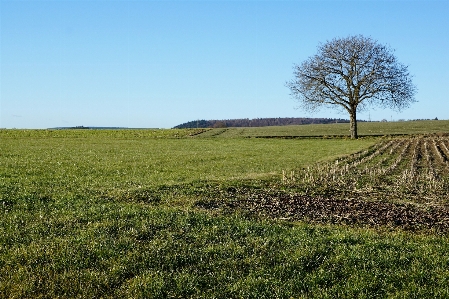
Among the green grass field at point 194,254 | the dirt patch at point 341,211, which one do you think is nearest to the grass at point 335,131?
the dirt patch at point 341,211

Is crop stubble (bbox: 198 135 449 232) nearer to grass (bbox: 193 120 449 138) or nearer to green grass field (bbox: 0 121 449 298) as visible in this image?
green grass field (bbox: 0 121 449 298)

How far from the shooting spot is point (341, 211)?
42.0ft

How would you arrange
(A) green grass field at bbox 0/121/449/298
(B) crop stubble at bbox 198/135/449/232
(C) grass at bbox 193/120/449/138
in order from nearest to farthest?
1. (A) green grass field at bbox 0/121/449/298
2. (B) crop stubble at bbox 198/135/449/232
3. (C) grass at bbox 193/120/449/138

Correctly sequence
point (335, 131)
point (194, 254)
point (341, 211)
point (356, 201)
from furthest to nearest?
point (335, 131) → point (356, 201) → point (341, 211) → point (194, 254)

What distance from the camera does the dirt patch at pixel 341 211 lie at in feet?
37.6

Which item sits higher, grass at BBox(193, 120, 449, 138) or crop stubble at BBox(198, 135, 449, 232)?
grass at BBox(193, 120, 449, 138)

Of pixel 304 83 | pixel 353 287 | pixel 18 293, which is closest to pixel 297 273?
pixel 353 287

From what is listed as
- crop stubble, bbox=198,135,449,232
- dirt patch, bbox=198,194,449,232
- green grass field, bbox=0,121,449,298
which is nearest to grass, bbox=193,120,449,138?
crop stubble, bbox=198,135,449,232

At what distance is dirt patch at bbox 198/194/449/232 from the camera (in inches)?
451

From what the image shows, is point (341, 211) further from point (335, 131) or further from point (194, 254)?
point (335, 131)

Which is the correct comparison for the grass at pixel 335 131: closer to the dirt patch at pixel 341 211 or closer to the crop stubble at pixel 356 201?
the crop stubble at pixel 356 201

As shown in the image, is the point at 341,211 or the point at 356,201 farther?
the point at 356,201

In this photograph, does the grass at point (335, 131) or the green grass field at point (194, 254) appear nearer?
the green grass field at point (194, 254)

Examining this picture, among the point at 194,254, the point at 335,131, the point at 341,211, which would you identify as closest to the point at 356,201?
the point at 341,211
